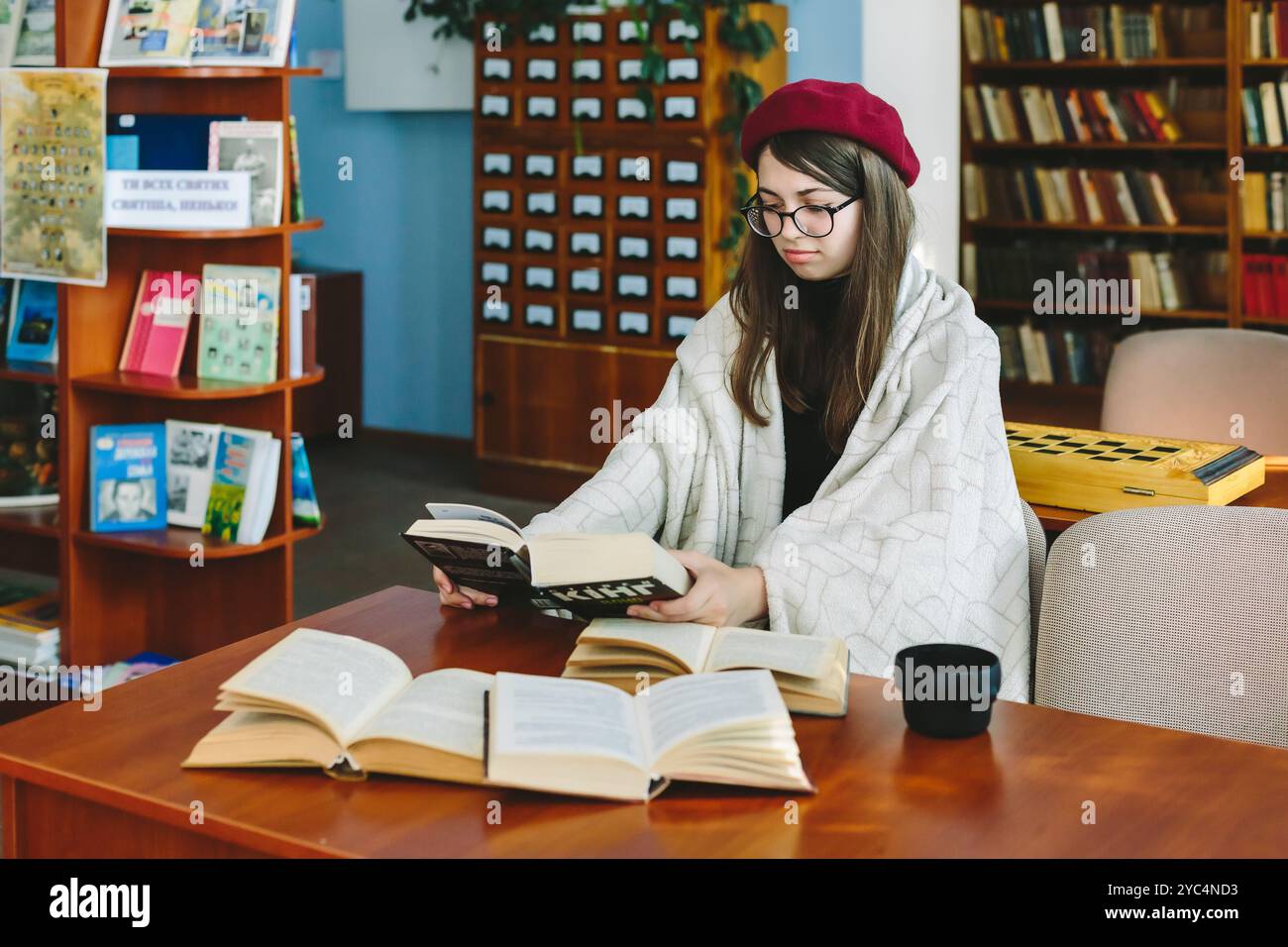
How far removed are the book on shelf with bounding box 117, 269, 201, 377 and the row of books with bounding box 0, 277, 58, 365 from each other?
17 centimetres

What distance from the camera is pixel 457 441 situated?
6.57 meters

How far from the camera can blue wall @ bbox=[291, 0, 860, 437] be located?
6410 mm

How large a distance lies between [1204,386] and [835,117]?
55.6 inches

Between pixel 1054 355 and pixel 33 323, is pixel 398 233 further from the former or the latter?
pixel 33 323

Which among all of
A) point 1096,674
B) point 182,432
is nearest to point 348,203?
point 182,432

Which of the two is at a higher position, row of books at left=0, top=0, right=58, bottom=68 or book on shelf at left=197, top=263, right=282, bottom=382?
row of books at left=0, top=0, right=58, bottom=68

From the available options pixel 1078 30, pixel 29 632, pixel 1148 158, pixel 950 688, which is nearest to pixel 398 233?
pixel 1078 30

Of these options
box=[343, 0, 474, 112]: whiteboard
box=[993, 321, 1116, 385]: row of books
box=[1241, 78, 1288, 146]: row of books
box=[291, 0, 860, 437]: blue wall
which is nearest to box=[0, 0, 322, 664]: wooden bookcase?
box=[343, 0, 474, 112]: whiteboard

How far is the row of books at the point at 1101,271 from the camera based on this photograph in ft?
19.1

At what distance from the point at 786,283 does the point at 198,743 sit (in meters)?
1.23

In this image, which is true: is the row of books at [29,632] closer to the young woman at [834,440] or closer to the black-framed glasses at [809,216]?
the young woman at [834,440]

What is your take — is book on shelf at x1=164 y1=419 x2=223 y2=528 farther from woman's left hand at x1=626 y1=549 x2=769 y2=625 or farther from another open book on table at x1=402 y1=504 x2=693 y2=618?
woman's left hand at x1=626 y1=549 x2=769 y2=625

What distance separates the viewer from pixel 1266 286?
5.63m

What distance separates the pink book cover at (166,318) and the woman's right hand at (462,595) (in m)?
1.64
